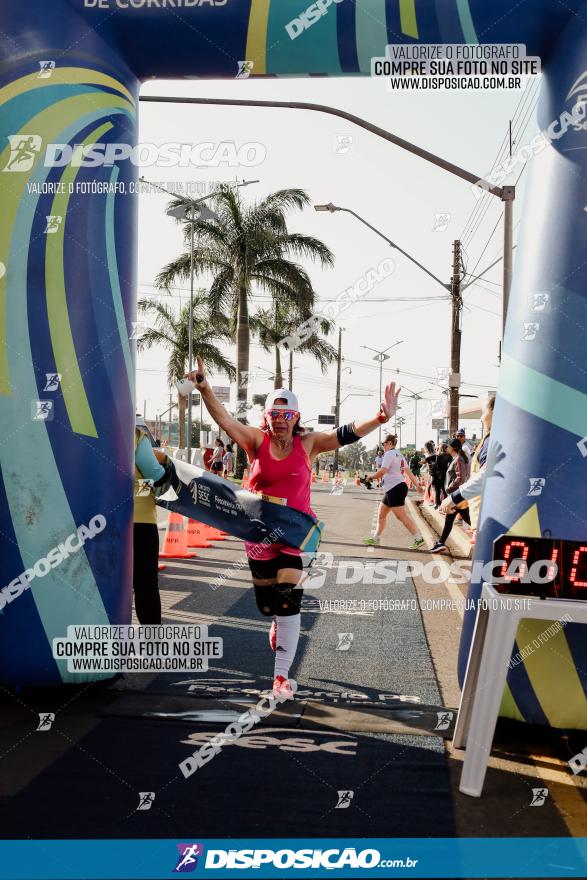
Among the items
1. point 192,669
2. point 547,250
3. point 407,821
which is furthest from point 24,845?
point 547,250

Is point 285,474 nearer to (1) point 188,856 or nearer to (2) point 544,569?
(2) point 544,569

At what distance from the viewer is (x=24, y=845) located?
3.54m

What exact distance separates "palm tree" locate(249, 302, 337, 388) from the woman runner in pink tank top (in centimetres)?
3099

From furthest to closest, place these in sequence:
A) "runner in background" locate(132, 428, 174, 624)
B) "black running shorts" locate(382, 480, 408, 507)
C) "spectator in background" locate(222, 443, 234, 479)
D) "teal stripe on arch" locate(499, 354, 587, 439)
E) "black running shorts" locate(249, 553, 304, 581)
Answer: "spectator in background" locate(222, 443, 234, 479) → "black running shorts" locate(382, 480, 408, 507) → "runner in background" locate(132, 428, 174, 624) → "black running shorts" locate(249, 553, 304, 581) → "teal stripe on arch" locate(499, 354, 587, 439)

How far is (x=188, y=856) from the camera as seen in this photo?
351 centimetres

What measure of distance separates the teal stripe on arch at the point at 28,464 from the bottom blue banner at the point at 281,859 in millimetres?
2254

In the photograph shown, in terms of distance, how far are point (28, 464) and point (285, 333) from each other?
3429 cm

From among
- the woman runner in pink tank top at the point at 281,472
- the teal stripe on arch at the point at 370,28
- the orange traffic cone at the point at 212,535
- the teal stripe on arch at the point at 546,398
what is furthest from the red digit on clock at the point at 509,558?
the orange traffic cone at the point at 212,535

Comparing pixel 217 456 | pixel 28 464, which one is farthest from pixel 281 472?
pixel 217 456

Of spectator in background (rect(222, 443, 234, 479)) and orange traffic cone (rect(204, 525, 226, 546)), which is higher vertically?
orange traffic cone (rect(204, 525, 226, 546))

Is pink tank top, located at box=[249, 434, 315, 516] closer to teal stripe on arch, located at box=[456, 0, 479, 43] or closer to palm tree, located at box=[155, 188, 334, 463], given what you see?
teal stripe on arch, located at box=[456, 0, 479, 43]

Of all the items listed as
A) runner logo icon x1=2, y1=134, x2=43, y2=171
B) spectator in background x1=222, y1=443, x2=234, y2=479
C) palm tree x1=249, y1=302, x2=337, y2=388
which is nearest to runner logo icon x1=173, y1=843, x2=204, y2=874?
runner logo icon x1=2, y1=134, x2=43, y2=171

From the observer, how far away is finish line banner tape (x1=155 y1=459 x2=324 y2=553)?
6000mm

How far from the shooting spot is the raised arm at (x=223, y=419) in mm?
5727
